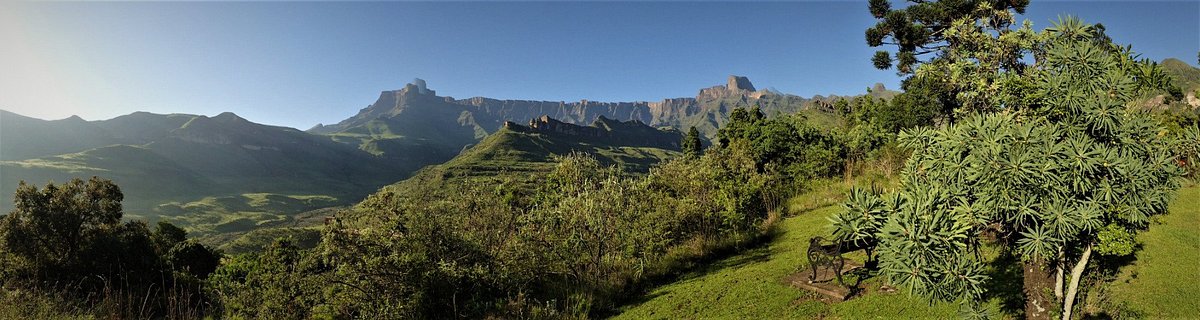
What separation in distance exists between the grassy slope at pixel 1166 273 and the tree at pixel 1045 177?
12.1ft

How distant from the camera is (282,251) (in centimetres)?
1333

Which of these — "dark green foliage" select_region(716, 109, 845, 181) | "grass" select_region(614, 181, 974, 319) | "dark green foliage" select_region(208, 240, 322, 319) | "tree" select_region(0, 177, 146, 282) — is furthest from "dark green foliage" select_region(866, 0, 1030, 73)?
"tree" select_region(0, 177, 146, 282)

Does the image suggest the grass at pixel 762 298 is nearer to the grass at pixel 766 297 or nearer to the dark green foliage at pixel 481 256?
the grass at pixel 766 297

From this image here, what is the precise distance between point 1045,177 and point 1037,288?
253cm

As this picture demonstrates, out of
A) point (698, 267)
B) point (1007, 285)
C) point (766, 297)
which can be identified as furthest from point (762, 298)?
point (698, 267)

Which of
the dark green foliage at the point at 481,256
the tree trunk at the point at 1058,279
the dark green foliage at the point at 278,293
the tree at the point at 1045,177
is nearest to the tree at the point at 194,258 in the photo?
the dark green foliage at the point at 481,256

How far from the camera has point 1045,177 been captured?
192 inches

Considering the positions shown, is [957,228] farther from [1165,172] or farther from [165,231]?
[165,231]

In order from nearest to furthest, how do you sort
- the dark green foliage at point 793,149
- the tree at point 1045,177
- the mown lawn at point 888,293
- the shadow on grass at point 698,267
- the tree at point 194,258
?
1. the tree at point 1045,177
2. the mown lawn at point 888,293
3. the shadow on grass at point 698,267
4. the dark green foliage at point 793,149
5. the tree at point 194,258

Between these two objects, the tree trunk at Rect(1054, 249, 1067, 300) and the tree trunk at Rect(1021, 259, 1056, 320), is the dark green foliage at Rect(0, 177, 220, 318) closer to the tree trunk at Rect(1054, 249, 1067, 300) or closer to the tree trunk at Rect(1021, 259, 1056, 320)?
the tree trunk at Rect(1021, 259, 1056, 320)

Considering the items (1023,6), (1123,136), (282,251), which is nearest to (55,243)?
(282,251)

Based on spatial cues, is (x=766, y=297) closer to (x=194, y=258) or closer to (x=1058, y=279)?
(x=1058, y=279)

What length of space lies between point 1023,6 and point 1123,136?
3360 centimetres

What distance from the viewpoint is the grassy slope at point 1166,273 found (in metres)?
7.68
